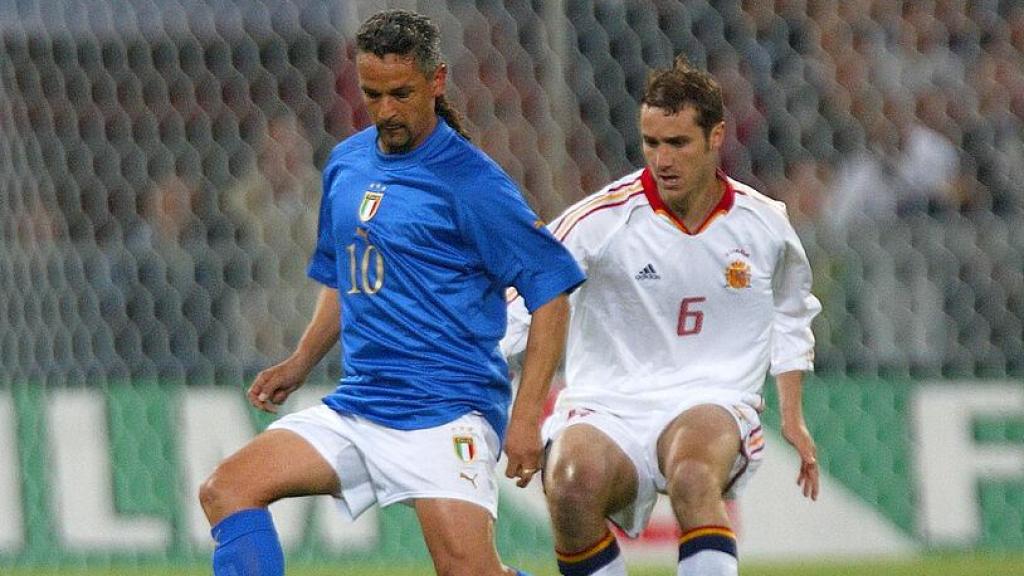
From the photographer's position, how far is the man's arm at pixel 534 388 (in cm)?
426

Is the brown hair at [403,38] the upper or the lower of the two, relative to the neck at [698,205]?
upper

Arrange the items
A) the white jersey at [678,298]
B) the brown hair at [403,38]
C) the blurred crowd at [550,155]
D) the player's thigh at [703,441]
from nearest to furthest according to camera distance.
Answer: the brown hair at [403,38], the player's thigh at [703,441], the white jersey at [678,298], the blurred crowd at [550,155]

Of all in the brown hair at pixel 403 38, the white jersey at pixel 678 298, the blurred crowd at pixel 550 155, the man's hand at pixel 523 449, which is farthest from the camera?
the blurred crowd at pixel 550 155

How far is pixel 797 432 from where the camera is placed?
5.16 metres

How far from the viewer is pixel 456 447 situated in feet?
14.7

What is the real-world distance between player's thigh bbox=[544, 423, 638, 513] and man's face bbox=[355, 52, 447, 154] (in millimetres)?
986

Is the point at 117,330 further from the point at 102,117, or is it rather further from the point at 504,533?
the point at 504,533

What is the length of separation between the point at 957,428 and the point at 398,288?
3418 millimetres

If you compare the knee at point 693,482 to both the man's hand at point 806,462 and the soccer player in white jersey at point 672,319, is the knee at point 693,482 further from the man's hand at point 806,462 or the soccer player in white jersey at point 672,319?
the man's hand at point 806,462

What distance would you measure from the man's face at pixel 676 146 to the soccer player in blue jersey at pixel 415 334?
26.7 inches

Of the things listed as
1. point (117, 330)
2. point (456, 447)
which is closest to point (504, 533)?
point (117, 330)

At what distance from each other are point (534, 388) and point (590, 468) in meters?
0.66

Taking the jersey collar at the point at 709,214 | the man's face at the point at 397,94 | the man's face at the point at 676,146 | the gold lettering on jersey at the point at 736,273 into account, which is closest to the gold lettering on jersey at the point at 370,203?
the man's face at the point at 397,94

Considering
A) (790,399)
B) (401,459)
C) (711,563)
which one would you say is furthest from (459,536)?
(790,399)
